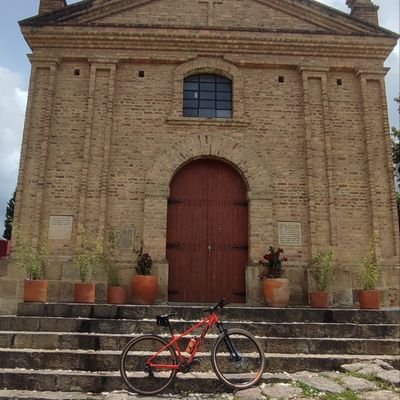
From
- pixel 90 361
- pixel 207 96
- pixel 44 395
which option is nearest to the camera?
→ pixel 44 395

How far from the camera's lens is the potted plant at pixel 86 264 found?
28.2ft

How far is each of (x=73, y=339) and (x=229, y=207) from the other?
4926 mm

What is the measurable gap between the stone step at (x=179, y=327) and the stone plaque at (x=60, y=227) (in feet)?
9.27

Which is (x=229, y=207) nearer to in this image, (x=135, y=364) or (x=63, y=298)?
(x=63, y=298)

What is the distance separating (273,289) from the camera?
8.97m

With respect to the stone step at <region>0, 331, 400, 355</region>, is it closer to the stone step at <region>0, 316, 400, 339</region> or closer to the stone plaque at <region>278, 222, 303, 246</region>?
the stone step at <region>0, 316, 400, 339</region>

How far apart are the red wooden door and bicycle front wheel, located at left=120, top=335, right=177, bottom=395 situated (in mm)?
4160

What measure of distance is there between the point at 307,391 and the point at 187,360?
154 centimetres

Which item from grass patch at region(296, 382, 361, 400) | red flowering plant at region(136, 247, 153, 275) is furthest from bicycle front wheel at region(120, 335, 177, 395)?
red flowering plant at region(136, 247, 153, 275)

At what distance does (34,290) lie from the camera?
26.7 ft

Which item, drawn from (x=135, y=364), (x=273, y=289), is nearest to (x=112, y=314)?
(x=135, y=364)

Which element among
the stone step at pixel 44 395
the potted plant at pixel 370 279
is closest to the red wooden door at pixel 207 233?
the potted plant at pixel 370 279

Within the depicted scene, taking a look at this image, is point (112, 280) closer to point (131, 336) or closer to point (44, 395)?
point (131, 336)

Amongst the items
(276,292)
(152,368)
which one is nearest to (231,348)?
(152,368)
